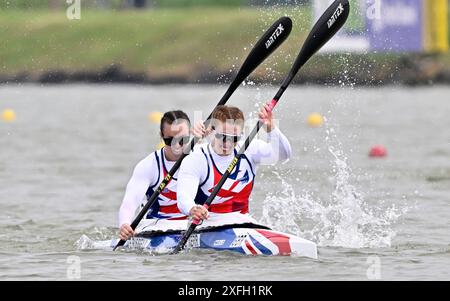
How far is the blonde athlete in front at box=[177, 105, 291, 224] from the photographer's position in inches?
430

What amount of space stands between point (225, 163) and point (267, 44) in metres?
1.43

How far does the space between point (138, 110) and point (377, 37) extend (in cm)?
775

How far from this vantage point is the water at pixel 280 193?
10728 mm

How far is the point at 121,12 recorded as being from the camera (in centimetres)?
5581

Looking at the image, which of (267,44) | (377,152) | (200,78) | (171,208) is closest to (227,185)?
(171,208)

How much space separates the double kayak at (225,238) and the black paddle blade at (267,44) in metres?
1.45

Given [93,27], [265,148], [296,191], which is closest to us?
[265,148]

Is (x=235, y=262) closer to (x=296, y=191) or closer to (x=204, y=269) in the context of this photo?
(x=204, y=269)

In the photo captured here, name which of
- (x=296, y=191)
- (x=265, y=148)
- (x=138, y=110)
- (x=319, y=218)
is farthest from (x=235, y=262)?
(x=138, y=110)

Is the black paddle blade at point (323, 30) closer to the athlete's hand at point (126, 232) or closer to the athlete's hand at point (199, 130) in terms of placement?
the athlete's hand at point (199, 130)

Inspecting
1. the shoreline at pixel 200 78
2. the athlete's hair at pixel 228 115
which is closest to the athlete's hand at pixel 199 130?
the athlete's hair at pixel 228 115

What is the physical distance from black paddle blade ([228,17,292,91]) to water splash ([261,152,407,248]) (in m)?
1.86

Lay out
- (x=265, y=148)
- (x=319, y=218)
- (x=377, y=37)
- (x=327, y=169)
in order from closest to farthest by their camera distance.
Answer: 1. (x=265, y=148)
2. (x=319, y=218)
3. (x=327, y=169)
4. (x=377, y=37)

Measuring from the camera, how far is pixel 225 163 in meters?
11.2
